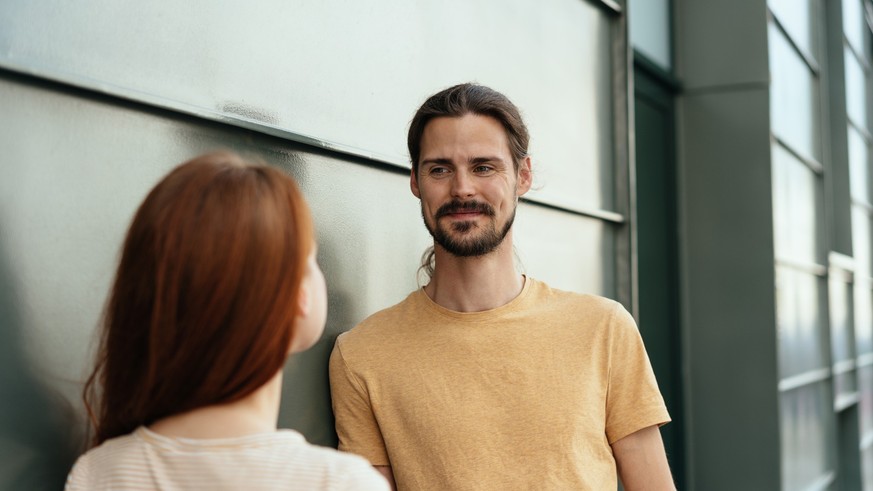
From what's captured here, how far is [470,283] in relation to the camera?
259 cm

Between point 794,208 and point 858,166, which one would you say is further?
point 858,166

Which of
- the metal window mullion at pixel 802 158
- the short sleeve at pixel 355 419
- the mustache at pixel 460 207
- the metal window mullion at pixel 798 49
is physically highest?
the metal window mullion at pixel 798 49

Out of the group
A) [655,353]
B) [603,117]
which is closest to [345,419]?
[603,117]

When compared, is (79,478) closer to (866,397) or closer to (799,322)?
(799,322)

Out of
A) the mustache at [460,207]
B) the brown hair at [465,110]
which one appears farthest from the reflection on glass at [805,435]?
the mustache at [460,207]

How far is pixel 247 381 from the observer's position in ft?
4.38

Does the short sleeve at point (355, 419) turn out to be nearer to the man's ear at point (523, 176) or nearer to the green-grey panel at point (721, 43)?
the man's ear at point (523, 176)

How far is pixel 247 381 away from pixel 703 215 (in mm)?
5530

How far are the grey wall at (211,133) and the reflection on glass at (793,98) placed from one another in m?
3.55

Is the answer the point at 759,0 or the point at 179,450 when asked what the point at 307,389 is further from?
the point at 759,0

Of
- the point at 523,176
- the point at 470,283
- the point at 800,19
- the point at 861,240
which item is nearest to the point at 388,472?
the point at 470,283

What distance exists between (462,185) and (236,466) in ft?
4.37

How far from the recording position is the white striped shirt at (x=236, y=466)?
1286 mm

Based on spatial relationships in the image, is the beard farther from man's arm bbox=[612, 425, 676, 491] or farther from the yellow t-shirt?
man's arm bbox=[612, 425, 676, 491]
